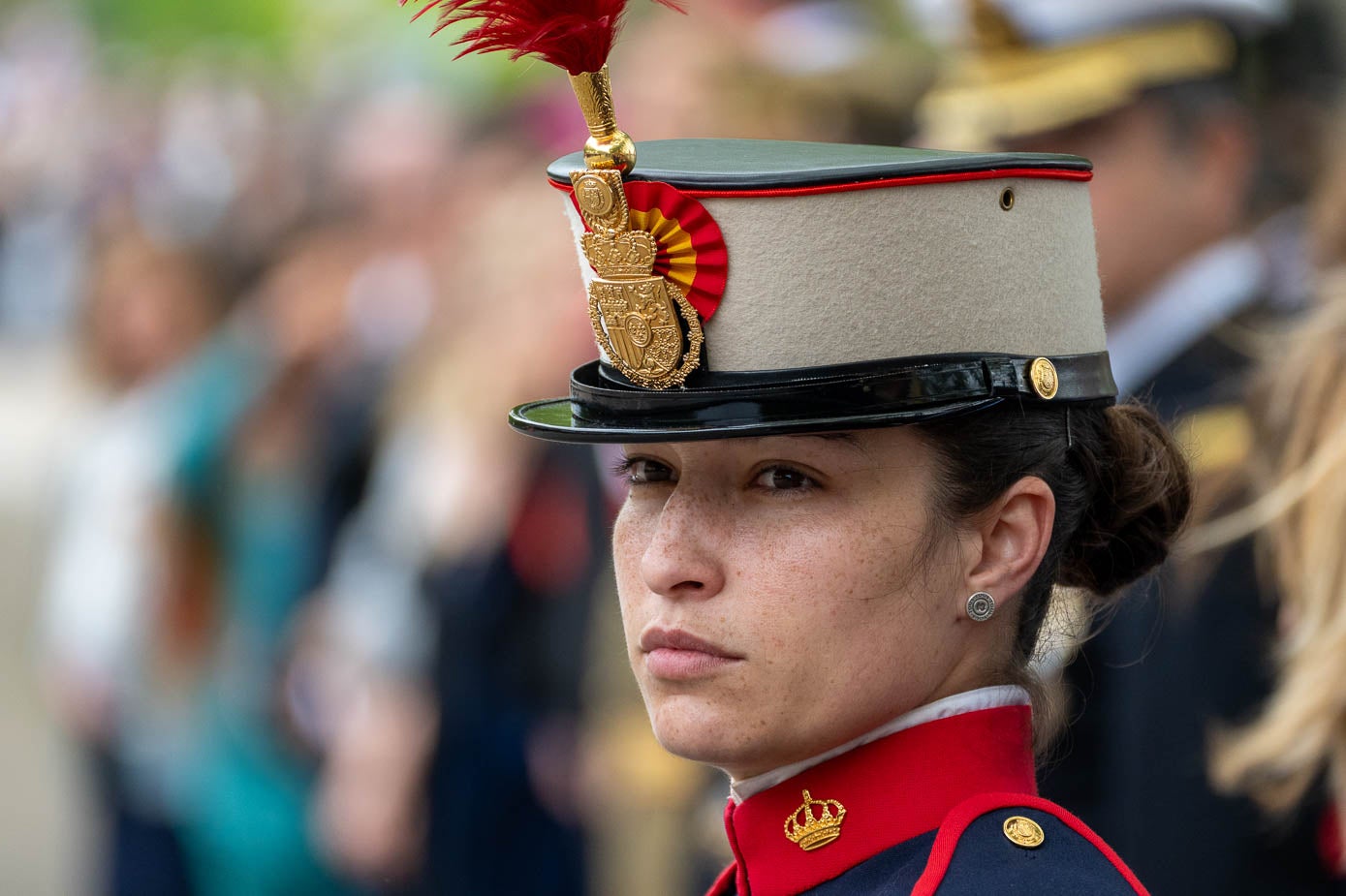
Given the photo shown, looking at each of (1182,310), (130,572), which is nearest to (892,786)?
(1182,310)

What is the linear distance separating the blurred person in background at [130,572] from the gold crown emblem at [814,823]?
4.93 m

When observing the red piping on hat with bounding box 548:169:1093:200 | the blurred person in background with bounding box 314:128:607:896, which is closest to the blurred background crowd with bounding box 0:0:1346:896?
the blurred person in background with bounding box 314:128:607:896

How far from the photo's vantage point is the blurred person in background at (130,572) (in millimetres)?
6809

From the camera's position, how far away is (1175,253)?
4508 millimetres

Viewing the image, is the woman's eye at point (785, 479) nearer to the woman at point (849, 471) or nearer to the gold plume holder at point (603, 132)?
the woman at point (849, 471)

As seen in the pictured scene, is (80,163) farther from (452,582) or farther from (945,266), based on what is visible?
(945,266)

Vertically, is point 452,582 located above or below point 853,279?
below

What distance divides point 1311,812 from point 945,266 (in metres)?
1.84

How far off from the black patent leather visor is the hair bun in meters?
0.25

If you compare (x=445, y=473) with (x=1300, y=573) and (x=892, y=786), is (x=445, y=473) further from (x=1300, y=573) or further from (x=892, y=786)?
(x=892, y=786)

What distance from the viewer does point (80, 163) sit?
15258 mm

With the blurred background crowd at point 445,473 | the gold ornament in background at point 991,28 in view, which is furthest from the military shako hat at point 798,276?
the gold ornament in background at point 991,28

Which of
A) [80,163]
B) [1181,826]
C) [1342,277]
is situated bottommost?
[1181,826]

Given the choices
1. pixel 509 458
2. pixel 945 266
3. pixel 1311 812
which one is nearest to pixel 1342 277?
pixel 1311 812
